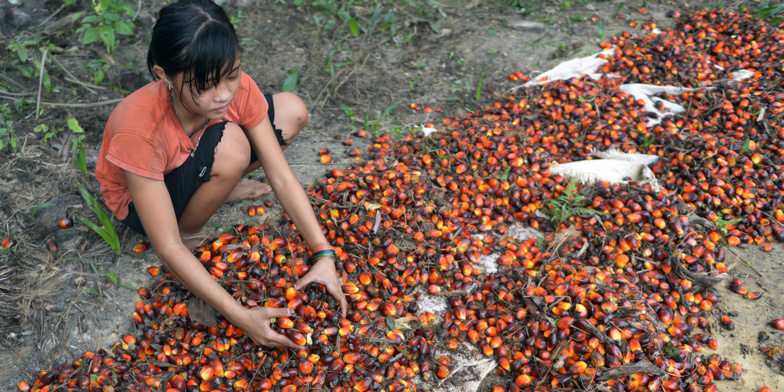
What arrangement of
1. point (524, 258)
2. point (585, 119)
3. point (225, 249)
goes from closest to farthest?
1. point (225, 249)
2. point (524, 258)
3. point (585, 119)

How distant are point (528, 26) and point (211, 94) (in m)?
4.00

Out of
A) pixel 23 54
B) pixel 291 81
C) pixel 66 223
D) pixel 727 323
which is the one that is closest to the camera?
pixel 727 323

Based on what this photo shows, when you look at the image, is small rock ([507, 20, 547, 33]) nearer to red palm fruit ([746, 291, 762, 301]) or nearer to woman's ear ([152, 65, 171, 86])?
red palm fruit ([746, 291, 762, 301])

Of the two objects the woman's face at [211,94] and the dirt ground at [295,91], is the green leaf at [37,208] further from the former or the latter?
the woman's face at [211,94]

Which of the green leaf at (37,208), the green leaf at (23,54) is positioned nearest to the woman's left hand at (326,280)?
the green leaf at (37,208)

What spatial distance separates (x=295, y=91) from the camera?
4207 millimetres

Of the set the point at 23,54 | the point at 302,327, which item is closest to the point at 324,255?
the point at 302,327

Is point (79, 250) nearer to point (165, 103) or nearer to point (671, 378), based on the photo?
point (165, 103)

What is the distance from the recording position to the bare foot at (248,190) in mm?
3086

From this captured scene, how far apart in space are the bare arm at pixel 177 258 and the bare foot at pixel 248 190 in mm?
980

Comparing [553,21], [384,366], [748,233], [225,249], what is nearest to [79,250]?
[225,249]

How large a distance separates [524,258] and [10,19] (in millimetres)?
4540

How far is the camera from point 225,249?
8.54 ft

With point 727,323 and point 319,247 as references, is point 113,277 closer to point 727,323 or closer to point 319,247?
point 319,247
